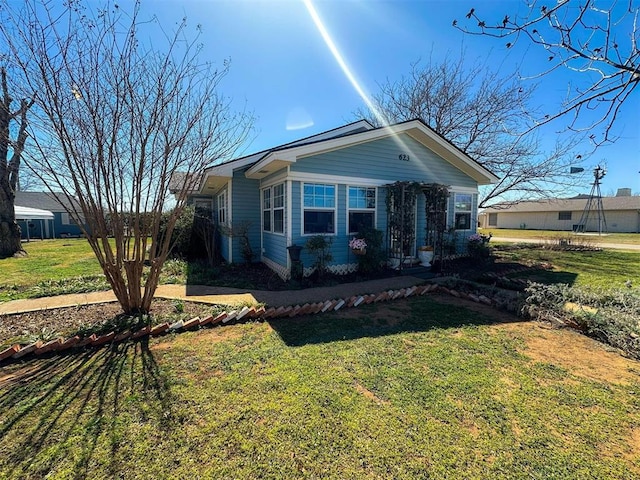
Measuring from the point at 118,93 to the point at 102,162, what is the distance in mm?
1013

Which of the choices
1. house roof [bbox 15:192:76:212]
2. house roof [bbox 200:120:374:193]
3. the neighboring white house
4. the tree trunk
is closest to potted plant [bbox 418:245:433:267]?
house roof [bbox 200:120:374:193]

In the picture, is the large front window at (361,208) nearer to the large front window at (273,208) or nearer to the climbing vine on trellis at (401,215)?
the climbing vine on trellis at (401,215)

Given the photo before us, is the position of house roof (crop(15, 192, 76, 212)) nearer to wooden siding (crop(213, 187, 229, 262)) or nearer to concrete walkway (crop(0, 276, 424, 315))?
wooden siding (crop(213, 187, 229, 262))

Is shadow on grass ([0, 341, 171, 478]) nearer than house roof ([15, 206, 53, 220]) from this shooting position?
Yes

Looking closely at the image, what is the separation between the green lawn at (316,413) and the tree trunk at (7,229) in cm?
1302

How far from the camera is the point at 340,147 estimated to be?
786 centimetres

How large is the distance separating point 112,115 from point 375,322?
16.4ft

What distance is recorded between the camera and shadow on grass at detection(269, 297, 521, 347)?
13.8 feet

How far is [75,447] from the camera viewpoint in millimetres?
2127

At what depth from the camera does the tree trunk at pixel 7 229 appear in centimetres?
1196

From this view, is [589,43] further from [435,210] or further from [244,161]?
[244,161]

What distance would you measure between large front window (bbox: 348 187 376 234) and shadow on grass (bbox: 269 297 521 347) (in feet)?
10.7

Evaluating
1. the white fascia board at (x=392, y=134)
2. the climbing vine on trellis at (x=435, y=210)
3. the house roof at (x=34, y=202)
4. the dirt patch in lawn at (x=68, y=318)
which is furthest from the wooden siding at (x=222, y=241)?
the house roof at (x=34, y=202)

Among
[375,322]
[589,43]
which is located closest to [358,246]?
[375,322]
